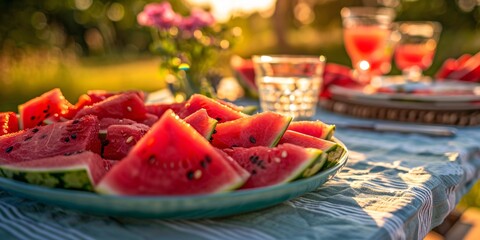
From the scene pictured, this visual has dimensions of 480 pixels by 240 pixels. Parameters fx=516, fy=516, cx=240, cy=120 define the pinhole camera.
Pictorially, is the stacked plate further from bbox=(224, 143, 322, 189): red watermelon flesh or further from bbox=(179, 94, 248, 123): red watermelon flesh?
bbox=(224, 143, 322, 189): red watermelon flesh

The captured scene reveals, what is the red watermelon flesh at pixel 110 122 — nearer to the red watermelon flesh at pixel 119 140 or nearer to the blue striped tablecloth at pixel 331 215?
the red watermelon flesh at pixel 119 140

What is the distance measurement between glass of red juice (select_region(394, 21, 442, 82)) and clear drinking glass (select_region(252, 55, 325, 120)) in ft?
3.61

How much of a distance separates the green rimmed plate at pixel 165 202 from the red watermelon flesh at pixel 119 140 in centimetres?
20

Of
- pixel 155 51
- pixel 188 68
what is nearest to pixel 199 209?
pixel 188 68

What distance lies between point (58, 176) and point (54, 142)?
226mm

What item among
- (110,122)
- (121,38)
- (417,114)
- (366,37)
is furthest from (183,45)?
(121,38)

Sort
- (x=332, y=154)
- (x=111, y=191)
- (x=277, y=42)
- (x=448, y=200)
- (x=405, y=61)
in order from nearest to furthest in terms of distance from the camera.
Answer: (x=111, y=191), (x=332, y=154), (x=448, y=200), (x=405, y=61), (x=277, y=42)

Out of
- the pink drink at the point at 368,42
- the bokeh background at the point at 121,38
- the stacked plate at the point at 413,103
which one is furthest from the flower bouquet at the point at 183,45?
the bokeh background at the point at 121,38

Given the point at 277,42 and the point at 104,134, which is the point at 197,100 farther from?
the point at 277,42

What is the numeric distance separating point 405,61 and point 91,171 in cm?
261

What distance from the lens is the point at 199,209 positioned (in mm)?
930

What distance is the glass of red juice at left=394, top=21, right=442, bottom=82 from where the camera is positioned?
10.0ft

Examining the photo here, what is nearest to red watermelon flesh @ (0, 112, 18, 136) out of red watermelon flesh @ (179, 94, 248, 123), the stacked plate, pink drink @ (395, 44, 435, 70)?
red watermelon flesh @ (179, 94, 248, 123)

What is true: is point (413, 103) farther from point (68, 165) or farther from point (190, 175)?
point (68, 165)
